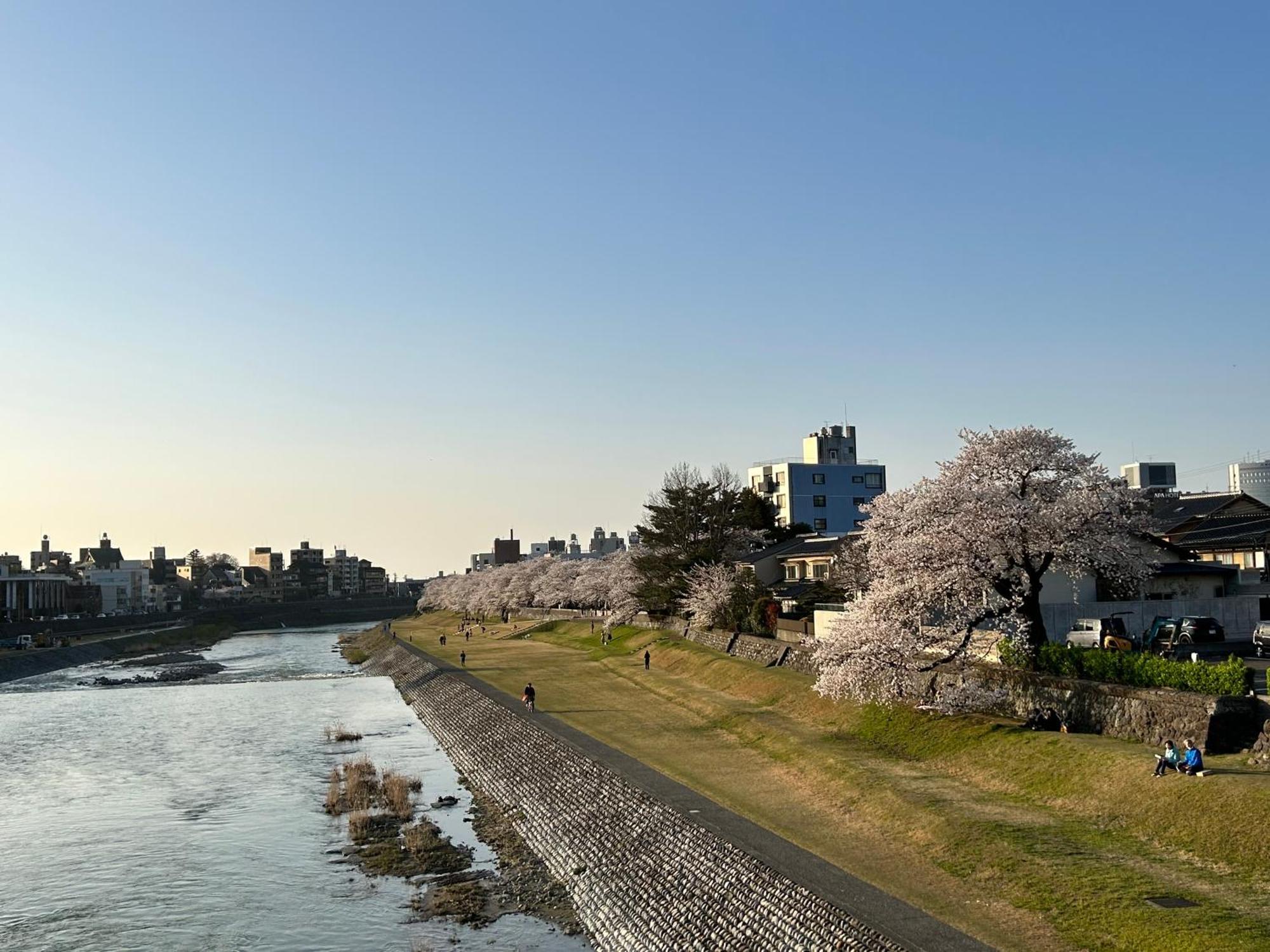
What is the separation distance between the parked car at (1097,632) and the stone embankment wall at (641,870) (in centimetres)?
1973

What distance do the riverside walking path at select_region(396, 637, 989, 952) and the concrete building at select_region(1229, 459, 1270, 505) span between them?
73.8m

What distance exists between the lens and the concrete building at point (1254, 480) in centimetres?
9262

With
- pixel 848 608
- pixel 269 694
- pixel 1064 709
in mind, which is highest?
pixel 848 608

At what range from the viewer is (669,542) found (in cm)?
8988

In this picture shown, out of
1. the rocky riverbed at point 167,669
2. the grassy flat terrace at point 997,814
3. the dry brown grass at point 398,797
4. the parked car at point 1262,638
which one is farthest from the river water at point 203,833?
the parked car at point 1262,638

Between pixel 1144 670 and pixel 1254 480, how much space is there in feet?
241

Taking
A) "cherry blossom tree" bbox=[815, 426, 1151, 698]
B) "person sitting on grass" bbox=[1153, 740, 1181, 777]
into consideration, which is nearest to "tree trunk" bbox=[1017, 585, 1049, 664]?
"cherry blossom tree" bbox=[815, 426, 1151, 698]

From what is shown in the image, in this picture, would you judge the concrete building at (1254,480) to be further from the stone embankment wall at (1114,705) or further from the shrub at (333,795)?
the shrub at (333,795)

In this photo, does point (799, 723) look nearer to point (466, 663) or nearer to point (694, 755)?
point (694, 755)

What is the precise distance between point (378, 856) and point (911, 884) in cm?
2003

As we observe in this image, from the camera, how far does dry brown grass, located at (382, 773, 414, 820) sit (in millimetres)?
42938

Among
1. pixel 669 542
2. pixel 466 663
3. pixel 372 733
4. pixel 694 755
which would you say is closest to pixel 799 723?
pixel 694 755

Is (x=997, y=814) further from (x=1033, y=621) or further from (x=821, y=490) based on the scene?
(x=821, y=490)

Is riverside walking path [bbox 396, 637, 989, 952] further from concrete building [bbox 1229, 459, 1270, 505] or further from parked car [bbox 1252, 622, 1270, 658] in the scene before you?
concrete building [bbox 1229, 459, 1270, 505]
